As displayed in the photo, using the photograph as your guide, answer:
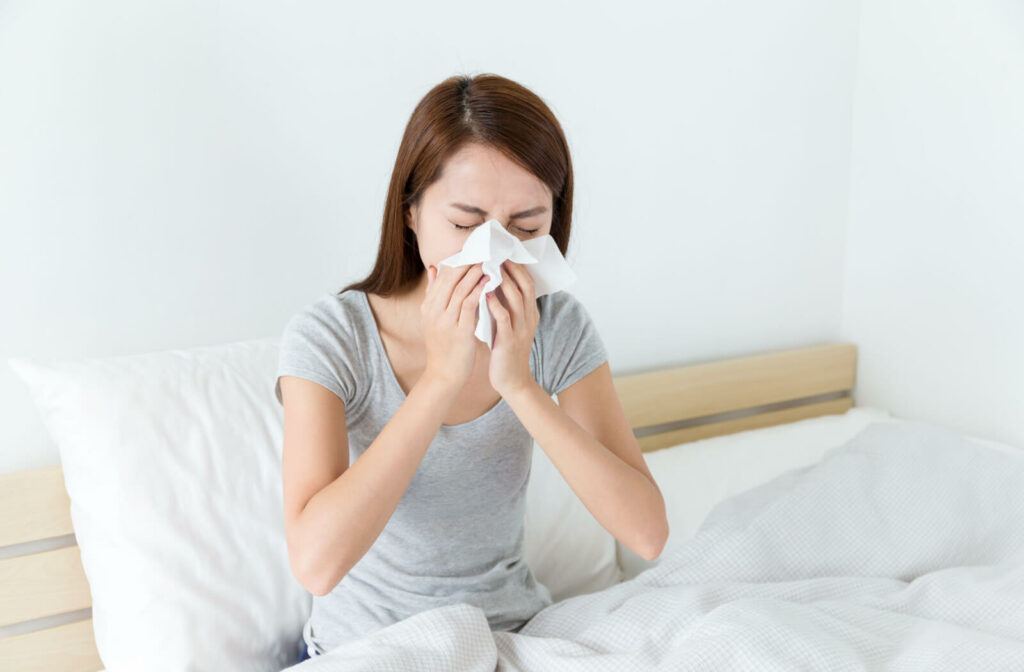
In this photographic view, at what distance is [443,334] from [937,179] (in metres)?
1.31

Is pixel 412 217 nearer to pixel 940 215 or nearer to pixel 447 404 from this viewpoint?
pixel 447 404

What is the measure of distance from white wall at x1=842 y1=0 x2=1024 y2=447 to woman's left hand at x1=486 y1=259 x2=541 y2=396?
116 cm

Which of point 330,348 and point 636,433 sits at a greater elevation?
point 330,348

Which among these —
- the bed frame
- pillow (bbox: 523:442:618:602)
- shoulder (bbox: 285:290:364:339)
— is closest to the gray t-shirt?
shoulder (bbox: 285:290:364:339)

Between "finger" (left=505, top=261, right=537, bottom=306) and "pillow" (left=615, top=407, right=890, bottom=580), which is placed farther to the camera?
"pillow" (left=615, top=407, right=890, bottom=580)

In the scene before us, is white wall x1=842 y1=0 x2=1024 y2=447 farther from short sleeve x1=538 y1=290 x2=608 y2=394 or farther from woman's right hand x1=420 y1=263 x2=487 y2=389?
woman's right hand x1=420 y1=263 x2=487 y2=389

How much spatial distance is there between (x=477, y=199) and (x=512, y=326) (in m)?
0.15

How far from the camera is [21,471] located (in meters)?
1.26

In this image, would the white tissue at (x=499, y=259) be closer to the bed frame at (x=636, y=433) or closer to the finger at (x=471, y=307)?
the finger at (x=471, y=307)

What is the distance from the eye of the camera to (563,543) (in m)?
1.45

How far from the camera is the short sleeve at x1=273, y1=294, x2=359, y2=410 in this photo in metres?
1.03

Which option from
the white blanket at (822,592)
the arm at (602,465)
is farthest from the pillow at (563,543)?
the arm at (602,465)

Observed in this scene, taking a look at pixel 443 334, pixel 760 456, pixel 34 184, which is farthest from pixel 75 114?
pixel 760 456

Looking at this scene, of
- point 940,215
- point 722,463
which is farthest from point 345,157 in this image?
point 940,215
